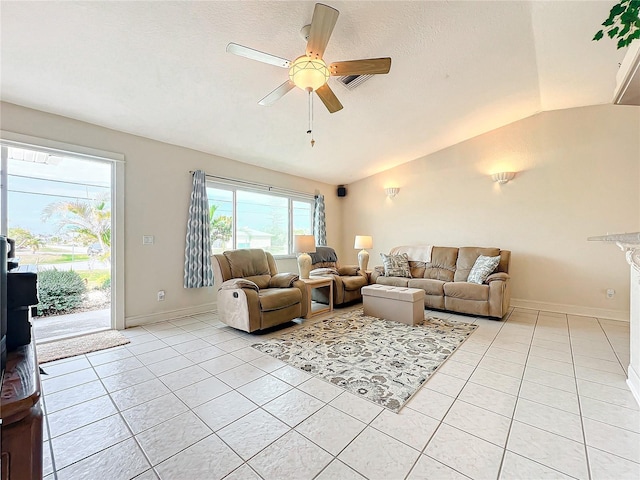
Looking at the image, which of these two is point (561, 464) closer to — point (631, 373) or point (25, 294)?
point (631, 373)

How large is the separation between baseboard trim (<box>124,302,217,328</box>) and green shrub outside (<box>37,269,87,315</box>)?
1.44 m

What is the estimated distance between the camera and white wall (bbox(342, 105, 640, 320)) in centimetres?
383

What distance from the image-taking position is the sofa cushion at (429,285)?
4.25m

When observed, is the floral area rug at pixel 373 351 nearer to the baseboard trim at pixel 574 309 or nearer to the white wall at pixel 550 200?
the baseboard trim at pixel 574 309

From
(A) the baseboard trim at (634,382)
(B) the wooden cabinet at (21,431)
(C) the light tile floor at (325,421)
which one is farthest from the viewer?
(A) the baseboard trim at (634,382)

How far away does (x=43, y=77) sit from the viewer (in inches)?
99.4

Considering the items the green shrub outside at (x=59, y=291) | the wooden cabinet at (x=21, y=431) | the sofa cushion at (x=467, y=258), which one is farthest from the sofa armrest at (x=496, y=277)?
the green shrub outside at (x=59, y=291)

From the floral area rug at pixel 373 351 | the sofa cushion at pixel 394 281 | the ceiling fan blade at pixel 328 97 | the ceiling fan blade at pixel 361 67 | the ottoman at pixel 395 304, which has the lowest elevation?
the floral area rug at pixel 373 351

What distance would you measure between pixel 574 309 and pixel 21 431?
5.77 meters

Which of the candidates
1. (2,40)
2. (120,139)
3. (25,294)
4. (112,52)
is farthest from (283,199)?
(25,294)

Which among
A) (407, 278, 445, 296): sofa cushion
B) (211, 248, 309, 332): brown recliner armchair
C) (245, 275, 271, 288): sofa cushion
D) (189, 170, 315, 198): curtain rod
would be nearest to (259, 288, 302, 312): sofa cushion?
(211, 248, 309, 332): brown recliner armchair

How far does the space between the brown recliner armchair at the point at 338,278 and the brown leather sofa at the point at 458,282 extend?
346 mm

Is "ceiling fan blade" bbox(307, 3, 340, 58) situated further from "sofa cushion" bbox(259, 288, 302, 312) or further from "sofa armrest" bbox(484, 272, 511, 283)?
"sofa armrest" bbox(484, 272, 511, 283)

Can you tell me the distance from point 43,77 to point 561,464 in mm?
4763
